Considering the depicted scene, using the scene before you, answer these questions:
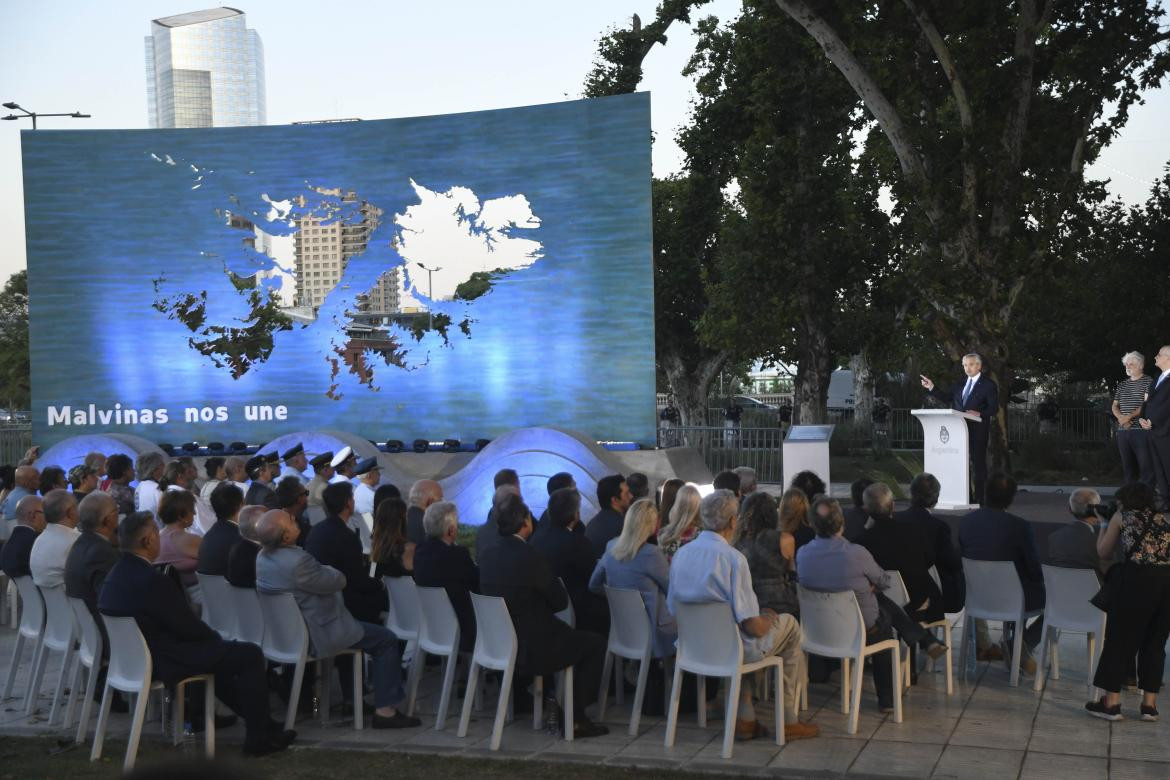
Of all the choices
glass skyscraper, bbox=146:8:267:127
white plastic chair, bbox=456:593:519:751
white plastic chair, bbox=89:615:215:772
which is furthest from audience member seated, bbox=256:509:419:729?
glass skyscraper, bbox=146:8:267:127

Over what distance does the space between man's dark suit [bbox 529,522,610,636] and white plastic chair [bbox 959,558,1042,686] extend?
2307 millimetres

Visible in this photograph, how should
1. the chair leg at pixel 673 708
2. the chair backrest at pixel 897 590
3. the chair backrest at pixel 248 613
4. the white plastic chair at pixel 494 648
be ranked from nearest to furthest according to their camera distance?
the chair leg at pixel 673 708 < the white plastic chair at pixel 494 648 < the chair backrest at pixel 248 613 < the chair backrest at pixel 897 590

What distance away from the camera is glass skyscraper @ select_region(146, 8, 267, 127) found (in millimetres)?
30453

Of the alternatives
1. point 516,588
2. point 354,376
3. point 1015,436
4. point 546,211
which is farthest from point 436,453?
point 1015,436

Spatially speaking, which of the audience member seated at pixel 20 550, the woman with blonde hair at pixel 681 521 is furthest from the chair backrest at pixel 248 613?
the woman with blonde hair at pixel 681 521

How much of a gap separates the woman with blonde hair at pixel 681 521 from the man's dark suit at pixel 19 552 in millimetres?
4181

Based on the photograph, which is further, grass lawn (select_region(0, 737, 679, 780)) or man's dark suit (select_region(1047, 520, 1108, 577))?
man's dark suit (select_region(1047, 520, 1108, 577))

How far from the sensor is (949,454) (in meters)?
12.8

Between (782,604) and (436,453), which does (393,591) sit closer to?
(782,604)

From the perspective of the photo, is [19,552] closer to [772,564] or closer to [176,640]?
[176,640]

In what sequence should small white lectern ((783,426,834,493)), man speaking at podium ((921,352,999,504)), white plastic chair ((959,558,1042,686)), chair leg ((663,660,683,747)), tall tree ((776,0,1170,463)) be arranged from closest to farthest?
chair leg ((663,660,683,747)) < white plastic chair ((959,558,1042,686)) < man speaking at podium ((921,352,999,504)) < small white lectern ((783,426,834,493)) < tall tree ((776,0,1170,463))

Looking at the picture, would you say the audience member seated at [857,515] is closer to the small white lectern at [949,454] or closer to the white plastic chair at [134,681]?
the white plastic chair at [134,681]

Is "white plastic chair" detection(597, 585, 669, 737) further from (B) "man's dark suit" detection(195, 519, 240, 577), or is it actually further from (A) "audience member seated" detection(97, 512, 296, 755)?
(B) "man's dark suit" detection(195, 519, 240, 577)

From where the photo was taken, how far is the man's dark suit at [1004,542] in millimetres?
7688
